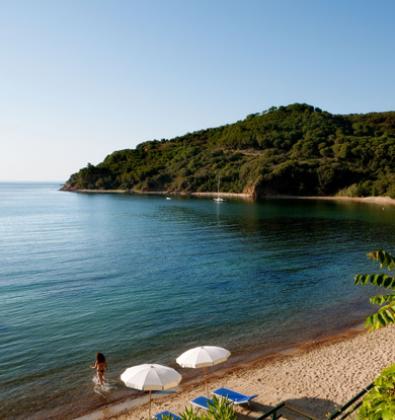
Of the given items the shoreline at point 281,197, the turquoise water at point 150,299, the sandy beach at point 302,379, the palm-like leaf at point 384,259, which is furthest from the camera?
the shoreline at point 281,197

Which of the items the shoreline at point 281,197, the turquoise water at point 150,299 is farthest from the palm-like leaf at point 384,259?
the shoreline at point 281,197

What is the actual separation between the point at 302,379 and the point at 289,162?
135057mm

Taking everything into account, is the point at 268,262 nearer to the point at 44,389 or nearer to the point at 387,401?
the point at 44,389

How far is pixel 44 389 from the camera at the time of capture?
53.8 ft

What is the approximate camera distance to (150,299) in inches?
1103

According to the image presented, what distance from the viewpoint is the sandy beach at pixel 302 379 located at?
47.9ft

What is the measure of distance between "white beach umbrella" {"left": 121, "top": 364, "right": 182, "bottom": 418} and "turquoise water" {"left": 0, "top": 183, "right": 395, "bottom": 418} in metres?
2.99

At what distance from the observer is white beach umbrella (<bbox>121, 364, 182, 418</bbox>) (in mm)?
13039

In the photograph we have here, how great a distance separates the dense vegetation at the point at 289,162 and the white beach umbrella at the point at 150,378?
122m

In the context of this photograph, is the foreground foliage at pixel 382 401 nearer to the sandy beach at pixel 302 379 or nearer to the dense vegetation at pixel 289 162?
the sandy beach at pixel 302 379

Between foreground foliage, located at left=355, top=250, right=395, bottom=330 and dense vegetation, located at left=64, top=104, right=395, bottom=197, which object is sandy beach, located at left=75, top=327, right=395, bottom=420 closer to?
foreground foliage, located at left=355, top=250, right=395, bottom=330

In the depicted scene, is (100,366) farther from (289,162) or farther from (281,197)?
(289,162)

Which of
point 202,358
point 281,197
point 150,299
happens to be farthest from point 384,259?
point 281,197

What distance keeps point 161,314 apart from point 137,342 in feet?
13.5
